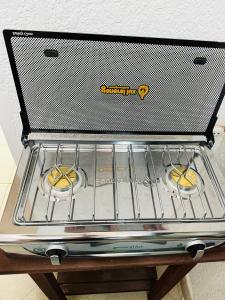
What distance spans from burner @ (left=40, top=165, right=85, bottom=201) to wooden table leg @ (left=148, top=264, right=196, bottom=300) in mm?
423

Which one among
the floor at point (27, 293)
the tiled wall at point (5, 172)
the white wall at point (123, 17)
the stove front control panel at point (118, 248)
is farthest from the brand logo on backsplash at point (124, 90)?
the tiled wall at point (5, 172)

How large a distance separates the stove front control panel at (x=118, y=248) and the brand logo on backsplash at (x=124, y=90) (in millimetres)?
423

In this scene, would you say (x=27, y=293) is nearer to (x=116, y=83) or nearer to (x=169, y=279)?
(x=169, y=279)

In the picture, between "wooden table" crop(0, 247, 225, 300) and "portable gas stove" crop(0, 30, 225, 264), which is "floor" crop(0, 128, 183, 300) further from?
"portable gas stove" crop(0, 30, 225, 264)

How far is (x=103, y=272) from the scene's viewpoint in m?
1.24

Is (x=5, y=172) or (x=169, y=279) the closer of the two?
(x=169, y=279)

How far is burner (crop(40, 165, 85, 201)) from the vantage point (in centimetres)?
70

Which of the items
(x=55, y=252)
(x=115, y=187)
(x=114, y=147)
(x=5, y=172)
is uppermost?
(x=5, y=172)

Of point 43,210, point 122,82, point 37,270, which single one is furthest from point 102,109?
point 37,270

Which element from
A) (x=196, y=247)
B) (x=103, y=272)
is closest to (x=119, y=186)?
(x=196, y=247)

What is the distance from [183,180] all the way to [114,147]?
0.25 m

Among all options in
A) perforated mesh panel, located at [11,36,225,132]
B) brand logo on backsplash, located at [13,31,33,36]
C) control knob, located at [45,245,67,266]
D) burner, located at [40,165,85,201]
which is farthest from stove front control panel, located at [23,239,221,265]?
brand logo on backsplash, located at [13,31,33,36]

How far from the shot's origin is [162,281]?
1.03 meters

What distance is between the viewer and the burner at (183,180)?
2.41 feet
